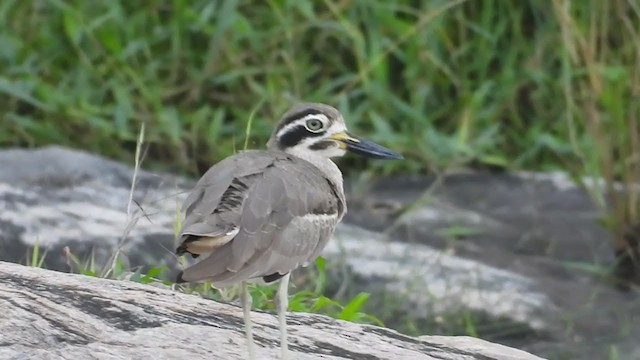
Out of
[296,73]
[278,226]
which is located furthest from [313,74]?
[278,226]

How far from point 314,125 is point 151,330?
99cm

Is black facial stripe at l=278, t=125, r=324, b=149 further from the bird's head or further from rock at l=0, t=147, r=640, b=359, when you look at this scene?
rock at l=0, t=147, r=640, b=359

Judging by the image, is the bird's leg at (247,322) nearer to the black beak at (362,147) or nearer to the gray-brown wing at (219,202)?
the gray-brown wing at (219,202)

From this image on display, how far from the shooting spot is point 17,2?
9.30 meters

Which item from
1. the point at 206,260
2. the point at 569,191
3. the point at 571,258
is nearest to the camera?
the point at 206,260

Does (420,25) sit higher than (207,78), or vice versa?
(420,25)

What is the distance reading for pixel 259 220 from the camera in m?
4.39

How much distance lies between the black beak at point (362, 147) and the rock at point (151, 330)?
571 mm

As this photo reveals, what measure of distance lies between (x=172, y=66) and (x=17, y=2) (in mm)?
1011

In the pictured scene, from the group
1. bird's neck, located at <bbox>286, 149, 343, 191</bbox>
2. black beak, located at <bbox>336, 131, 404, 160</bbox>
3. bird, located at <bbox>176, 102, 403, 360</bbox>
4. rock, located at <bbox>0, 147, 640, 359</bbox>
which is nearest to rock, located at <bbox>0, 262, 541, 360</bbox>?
bird, located at <bbox>176, 102, 403, 360</bbox>

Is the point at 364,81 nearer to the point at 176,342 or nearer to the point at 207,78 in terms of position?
the point at 207,78

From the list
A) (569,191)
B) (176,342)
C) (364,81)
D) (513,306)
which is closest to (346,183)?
(364,81)

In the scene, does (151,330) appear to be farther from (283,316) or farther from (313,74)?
(313,74)

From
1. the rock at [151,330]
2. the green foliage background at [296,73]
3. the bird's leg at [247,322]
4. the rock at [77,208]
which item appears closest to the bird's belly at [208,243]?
the bird's leg at [247,322]
